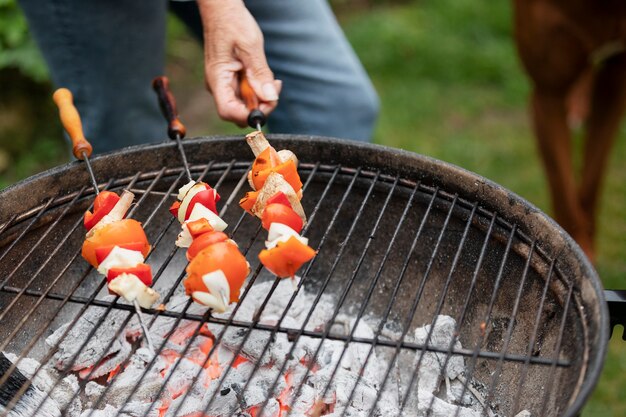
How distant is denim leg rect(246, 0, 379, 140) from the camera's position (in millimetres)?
2529

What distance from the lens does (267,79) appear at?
2.00m

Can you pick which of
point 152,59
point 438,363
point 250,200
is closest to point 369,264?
point 438,363

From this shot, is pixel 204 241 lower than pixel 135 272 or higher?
higher

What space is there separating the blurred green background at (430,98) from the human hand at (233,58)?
1.88 metres

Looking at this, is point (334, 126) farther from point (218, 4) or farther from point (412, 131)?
point (412, 131)

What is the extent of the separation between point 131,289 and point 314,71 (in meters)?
1.27

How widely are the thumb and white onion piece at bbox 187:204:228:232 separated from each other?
0.42 metres

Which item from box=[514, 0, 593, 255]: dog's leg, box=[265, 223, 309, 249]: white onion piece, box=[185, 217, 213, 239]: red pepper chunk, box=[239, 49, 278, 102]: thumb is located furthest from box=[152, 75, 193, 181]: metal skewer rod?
box=[514, 0, 593, 255]: dog's leg

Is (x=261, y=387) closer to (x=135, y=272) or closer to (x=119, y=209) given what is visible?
(x=135, y=272)

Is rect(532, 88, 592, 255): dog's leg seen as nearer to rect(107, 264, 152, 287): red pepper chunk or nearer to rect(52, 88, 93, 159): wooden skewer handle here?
rect(52, 88, 93, 159): wooden skewer handle

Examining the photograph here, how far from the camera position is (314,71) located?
2.58m

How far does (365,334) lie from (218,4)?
37.6 inches

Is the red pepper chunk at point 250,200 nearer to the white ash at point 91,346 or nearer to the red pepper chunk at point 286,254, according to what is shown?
the red pepper chunk at point 286,254

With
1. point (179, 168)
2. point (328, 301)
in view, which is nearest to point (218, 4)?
point (179, 168)
